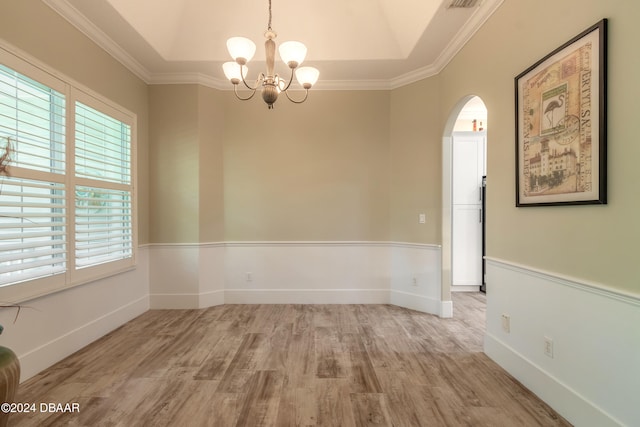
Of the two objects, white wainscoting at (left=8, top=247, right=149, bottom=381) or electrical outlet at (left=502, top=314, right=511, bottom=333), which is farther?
electrical outlet at (left=502, top=314, right=511, bottom=333)

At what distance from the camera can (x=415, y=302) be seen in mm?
3787

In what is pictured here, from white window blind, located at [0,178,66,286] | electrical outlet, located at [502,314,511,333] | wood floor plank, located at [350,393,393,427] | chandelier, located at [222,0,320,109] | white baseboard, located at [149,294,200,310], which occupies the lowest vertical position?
wood floor plank, located at [350,393,393,427]

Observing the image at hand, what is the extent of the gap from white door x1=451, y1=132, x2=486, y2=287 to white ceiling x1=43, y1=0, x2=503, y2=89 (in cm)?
147

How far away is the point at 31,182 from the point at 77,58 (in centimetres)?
129

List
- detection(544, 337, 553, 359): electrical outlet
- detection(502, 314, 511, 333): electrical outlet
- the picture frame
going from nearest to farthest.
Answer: the picture frame
detection(544, 337, 553, 359): electrical outlet
detection(502, 314, 511, 333): electrical outlet

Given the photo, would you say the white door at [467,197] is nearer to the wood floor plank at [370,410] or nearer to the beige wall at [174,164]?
the wood floor plank at [370,410]

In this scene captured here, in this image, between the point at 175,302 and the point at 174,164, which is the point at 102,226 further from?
the point at 175,302

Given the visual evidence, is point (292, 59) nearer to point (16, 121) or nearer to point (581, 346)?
point (16, 121)

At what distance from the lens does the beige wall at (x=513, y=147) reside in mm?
1460

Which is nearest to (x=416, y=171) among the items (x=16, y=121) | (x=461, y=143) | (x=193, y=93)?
(x=461, y=143)

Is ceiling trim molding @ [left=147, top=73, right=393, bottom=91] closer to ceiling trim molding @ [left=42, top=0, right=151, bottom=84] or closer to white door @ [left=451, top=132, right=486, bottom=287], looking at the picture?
ceiling trim molding @ [left=42, top=0, right=151, bottom=84]

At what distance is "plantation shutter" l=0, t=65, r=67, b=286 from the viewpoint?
2080mm

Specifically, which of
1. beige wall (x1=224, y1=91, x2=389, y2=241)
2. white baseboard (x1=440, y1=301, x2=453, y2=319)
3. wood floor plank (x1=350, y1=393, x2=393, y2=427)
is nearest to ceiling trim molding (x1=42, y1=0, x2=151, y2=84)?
beige wall (x1=224, y1=91, x2=389, y2=241)

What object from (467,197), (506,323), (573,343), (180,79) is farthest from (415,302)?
(180,79)
